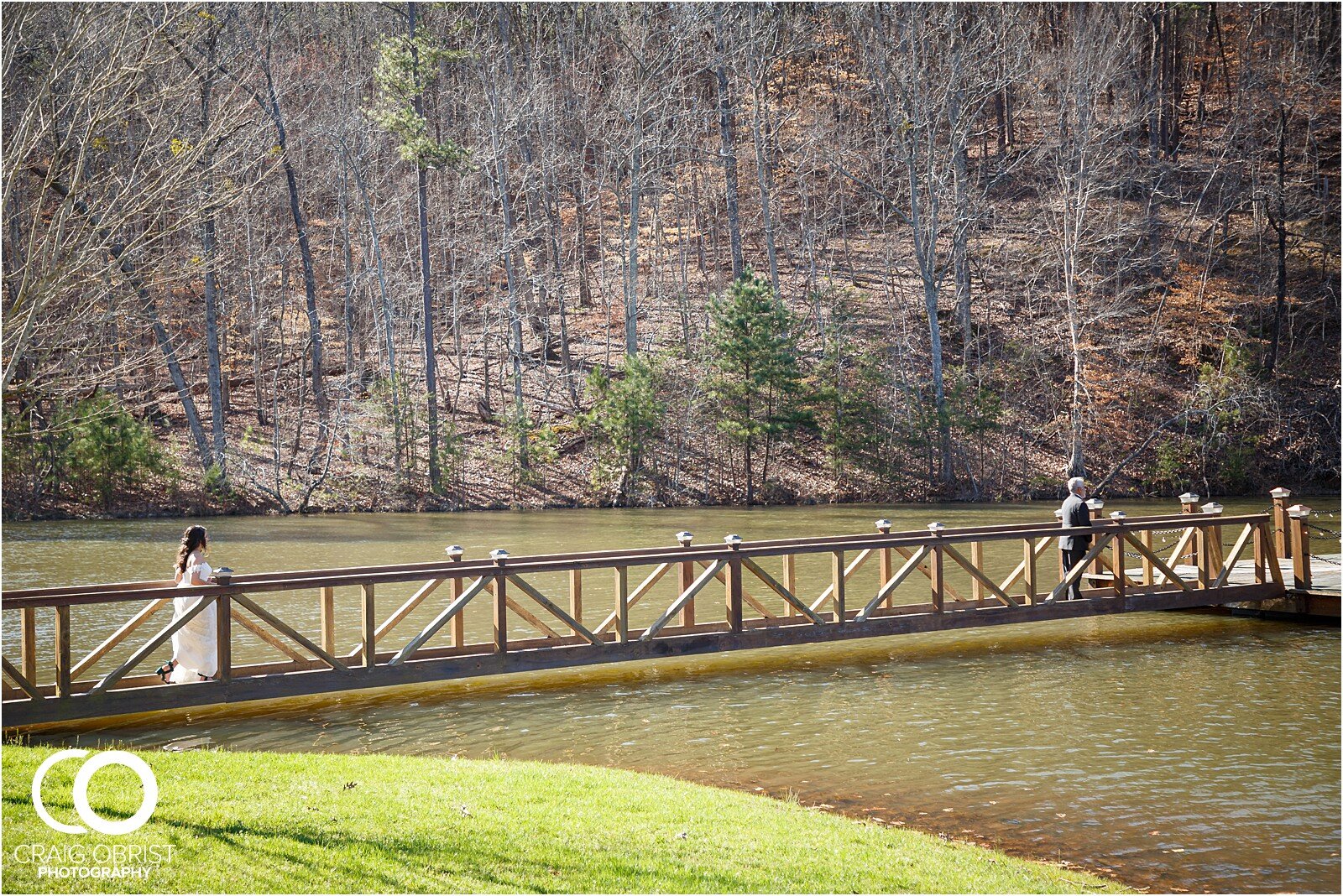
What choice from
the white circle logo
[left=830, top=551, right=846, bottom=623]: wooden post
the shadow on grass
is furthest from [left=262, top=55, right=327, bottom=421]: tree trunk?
the shadow on grass

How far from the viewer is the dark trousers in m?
15.4

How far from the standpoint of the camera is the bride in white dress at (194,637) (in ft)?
34.6

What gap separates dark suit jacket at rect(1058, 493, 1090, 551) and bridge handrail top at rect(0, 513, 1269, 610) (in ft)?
0.74

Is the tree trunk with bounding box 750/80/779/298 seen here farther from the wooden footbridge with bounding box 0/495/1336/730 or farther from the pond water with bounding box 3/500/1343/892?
the pond water with bounding box 3/500/1343/892

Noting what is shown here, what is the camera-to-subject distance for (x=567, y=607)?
17922 mm

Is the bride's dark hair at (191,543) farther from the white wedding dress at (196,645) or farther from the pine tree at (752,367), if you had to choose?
the pine tree at (752,367)

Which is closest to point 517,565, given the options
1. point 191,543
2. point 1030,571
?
point 191,543

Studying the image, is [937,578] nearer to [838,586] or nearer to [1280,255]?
[838,586]

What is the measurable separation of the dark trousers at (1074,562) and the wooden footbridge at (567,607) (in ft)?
0.22

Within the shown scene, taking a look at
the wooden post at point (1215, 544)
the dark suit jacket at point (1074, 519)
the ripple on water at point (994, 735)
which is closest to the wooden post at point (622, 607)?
the ripple on water at point (994, 735)

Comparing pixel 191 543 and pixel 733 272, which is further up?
pixel 733 272

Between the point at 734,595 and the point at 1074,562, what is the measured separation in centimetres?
541

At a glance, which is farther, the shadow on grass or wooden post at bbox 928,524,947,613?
wooden post at bbox 928,524,947,613

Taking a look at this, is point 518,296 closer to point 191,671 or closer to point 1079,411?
point 1079,411
